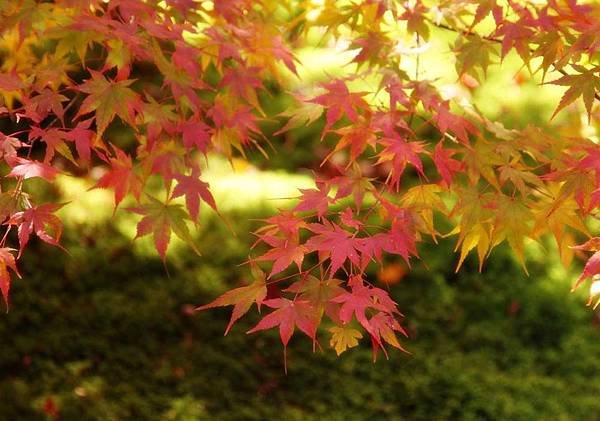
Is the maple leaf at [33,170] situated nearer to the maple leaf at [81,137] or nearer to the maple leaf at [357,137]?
the maple leaf at [81,137]

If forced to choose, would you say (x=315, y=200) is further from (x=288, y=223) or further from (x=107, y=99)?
(x=107, y=99)

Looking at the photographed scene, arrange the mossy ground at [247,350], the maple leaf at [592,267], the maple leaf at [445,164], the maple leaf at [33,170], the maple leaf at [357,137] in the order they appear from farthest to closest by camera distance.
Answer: the mossy ground at [247,350] → the maple leaf at [357,137] → the maple leaf at [445,164] → the maple leaf at [33,170] → the maple leaf at [592,267]

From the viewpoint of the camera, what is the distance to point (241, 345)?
12.3 feet

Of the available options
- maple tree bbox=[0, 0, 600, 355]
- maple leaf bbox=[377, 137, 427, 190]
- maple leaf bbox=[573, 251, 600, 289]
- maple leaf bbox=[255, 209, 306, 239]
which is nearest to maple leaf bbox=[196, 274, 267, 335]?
maple tree bbox=[0, 0, 600, 355]

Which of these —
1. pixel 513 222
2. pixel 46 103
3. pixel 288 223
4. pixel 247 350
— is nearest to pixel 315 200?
pixel 288 223

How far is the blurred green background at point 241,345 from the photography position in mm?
3584

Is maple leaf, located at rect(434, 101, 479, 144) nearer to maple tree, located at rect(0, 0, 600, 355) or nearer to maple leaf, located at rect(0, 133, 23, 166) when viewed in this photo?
maple tree, located at rect(0, 0, 600, 355)

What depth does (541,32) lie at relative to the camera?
209 centimetres

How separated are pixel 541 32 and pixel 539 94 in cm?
304

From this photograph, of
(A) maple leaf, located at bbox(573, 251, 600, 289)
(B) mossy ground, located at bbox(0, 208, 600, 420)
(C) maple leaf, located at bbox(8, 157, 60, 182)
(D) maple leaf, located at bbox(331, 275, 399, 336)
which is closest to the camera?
(A) maple leaf, located at bbox(573, 251, 600, 289)

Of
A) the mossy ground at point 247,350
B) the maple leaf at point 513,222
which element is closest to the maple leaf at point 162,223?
the maple leaf at point 513,222

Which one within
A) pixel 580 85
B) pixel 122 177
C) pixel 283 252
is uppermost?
pixel 580 85

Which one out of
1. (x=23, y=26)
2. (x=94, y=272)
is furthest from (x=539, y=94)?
(x=23, y=26)

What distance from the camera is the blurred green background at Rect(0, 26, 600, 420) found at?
3.58m
